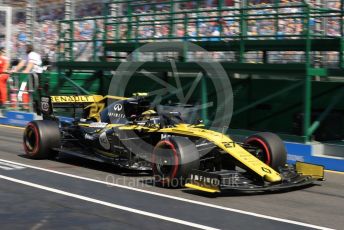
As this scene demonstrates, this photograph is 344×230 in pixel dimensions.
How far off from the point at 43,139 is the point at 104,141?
4.23 feet

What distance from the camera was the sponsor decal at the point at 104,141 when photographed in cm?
957

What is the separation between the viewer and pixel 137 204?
23.8 ft

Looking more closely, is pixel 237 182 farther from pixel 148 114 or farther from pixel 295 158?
pixel 295 158

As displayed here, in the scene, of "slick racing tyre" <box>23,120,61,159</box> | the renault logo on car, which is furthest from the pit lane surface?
the renault logo on car

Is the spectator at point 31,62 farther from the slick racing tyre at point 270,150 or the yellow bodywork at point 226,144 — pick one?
the slick racing tyre at point 270,150

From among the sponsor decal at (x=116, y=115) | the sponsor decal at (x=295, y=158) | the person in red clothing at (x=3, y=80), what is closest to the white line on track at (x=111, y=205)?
the sponsor decal at (x=116, y=115)

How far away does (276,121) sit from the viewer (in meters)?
14.2

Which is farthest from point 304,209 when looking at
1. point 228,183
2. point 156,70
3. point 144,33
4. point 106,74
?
point 106,74

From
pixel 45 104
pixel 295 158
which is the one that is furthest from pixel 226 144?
pixel 45 104

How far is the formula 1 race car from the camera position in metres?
7.95

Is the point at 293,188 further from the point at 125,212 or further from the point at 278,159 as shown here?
the point at 125,212

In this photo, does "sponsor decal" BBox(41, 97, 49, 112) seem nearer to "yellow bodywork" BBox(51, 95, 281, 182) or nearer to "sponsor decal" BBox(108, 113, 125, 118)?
"sponsor decal" BBox(108, 113, 125, 118)

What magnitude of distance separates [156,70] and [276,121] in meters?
3.45

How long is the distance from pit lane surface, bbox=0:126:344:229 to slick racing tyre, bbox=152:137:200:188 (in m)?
0.19
